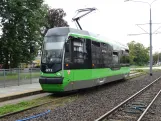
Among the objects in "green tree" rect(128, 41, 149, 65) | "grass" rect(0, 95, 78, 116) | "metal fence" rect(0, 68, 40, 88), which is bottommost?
"grass" rect(0, 95, 78, 116)

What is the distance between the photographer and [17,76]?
701 inches

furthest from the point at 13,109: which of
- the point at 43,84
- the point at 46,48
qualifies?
the point at 46,48

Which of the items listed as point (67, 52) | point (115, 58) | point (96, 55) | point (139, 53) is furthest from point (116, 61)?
point (139, 53)

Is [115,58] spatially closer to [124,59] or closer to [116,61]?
[116,61]

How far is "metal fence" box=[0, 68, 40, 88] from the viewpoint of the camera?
16.4 meters

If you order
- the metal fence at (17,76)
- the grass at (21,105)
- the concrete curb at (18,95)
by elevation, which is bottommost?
the grass at (21,105)

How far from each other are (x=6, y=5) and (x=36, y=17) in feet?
12.3

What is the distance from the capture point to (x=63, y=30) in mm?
13227

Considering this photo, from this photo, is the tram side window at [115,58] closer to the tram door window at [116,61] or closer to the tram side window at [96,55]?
the tram door window at [116,61]

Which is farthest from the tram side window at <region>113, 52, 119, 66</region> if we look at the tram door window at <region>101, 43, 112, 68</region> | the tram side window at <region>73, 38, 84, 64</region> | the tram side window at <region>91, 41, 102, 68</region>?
the tram side window at <region>73, 38, 84, 64</region>

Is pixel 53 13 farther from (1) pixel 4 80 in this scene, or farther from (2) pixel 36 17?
(1) pixel 4 80

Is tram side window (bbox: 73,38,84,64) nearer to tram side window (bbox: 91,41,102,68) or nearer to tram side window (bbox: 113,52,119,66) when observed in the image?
tram side window (bbox: 91,41,102,68)

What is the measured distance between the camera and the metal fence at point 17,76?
53.9 ft

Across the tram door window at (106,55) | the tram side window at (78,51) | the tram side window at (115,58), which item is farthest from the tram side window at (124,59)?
the tram side window at (78,51)
